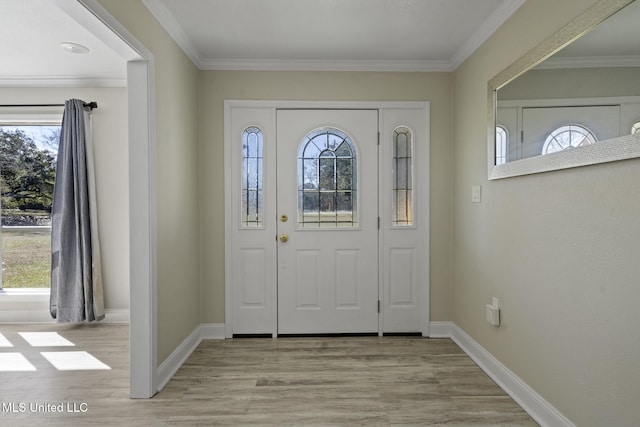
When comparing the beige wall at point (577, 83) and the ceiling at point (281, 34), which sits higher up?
the ceiling at point (281, 34)

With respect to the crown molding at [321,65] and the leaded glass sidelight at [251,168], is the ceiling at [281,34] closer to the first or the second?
the crown molding at [321,65]

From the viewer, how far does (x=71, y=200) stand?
3619mm

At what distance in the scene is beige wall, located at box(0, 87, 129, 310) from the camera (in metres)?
3.77

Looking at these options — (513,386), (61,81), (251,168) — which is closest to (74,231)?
(61,81)

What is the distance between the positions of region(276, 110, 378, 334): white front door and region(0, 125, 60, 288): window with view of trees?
2619 mm

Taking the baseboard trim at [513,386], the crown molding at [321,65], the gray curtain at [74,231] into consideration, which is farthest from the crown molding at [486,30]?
the gray curtain at [74,231]

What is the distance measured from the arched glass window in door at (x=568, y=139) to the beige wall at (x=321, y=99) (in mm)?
1455

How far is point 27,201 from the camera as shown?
12.8ft

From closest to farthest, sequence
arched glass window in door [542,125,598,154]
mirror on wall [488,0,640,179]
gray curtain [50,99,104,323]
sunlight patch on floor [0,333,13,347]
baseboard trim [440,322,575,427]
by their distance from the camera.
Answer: mirror on wall [488,0,640,179] → arched glass window in door [542,125,598,154] → baseboard trim [440,322,575,427] → sunlight patch on floor [0,333,13,347] → gray curtain [50,99,104,323]

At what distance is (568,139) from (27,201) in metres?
4.85

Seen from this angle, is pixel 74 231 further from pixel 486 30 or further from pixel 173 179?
pixel 486 30

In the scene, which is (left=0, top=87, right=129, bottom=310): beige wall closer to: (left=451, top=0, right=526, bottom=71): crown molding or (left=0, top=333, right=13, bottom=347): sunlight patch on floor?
(left=0, top=333, right=13, bottom=347): sunlight patch on floor

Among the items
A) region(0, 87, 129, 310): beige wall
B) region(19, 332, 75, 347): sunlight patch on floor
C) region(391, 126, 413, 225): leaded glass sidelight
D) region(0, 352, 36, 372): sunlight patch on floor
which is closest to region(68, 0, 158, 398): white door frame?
region(0, 352, 36, 372): sunlight patch on floor

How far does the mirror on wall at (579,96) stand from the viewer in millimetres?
1475
